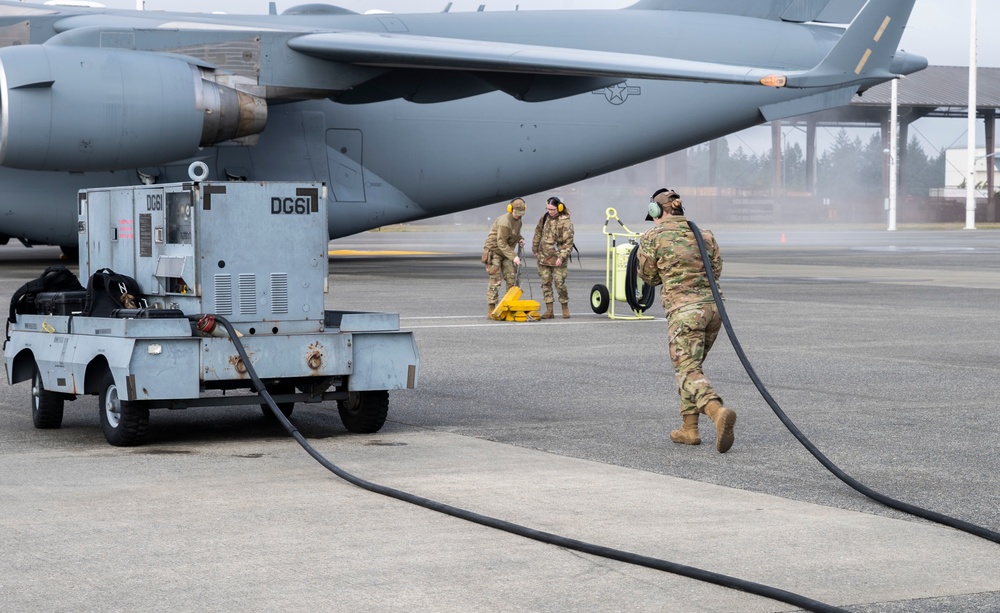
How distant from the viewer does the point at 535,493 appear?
284 inches

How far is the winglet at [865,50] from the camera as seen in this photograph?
21.0 metres

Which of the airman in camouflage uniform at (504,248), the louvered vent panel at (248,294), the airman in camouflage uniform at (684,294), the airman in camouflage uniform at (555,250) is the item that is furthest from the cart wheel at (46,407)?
the airman in camouflage uniform at (555,250)

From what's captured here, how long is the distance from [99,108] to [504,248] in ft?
22.7

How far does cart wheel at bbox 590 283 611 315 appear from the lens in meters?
19.1

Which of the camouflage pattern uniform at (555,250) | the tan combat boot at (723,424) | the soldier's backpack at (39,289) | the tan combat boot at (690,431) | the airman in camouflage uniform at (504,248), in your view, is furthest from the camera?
the camouflage pattern uniform at (555,250)

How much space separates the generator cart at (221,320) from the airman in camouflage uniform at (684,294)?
187 centimetres

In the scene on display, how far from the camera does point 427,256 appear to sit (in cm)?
3606

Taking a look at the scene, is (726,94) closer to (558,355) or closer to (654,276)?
(558,355)

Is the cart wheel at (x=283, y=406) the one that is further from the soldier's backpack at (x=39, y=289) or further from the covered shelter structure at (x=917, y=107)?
the covered shelter structure at (x=917, y=107)

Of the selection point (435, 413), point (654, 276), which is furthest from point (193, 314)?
point (654, 276)

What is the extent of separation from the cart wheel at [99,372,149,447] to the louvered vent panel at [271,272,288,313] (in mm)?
1222

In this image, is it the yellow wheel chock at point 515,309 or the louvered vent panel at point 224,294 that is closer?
the louvered vent panel at point 224,294

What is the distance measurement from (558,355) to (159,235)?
5821 millimetres

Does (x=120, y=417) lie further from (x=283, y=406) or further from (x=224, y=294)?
(x=283, y=406)
